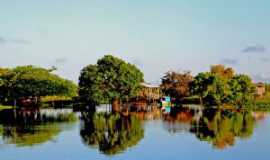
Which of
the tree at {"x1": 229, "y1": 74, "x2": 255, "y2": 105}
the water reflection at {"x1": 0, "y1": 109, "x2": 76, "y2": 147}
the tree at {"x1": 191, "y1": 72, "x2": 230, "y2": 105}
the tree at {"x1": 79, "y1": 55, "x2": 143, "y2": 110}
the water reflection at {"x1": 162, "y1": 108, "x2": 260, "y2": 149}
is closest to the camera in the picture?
the water reflection at {"x1": 0, "y1": 109, "x2": 76, "y2": 147}

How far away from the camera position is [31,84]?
89.6 m

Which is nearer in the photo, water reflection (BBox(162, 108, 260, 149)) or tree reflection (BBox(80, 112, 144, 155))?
tree reflection (BBox(80, 112, 144, 155))

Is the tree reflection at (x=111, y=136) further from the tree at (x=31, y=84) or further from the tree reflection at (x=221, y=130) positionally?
the tree at (x=31, y=84)

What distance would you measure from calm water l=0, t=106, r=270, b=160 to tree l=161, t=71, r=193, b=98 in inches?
2060

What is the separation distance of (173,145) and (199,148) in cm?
244

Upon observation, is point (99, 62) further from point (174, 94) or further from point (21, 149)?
point (21, 149)

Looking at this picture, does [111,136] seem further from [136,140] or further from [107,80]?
[107,80]

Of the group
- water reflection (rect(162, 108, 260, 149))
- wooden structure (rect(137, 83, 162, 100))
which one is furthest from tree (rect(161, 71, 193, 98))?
water reflection (rect(162, 108, 260, 149))

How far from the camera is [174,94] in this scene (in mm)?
107750

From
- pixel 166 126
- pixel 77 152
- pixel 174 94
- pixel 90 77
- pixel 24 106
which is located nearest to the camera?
pixel 77 152

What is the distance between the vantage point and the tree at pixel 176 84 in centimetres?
10575

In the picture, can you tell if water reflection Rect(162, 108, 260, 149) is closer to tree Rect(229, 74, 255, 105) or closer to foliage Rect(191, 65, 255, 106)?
foliage Rect(191, 65, 255, 106)

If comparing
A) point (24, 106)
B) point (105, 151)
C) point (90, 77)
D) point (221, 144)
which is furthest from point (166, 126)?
point (24, 106)

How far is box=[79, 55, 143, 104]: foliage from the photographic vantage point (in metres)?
80.7
